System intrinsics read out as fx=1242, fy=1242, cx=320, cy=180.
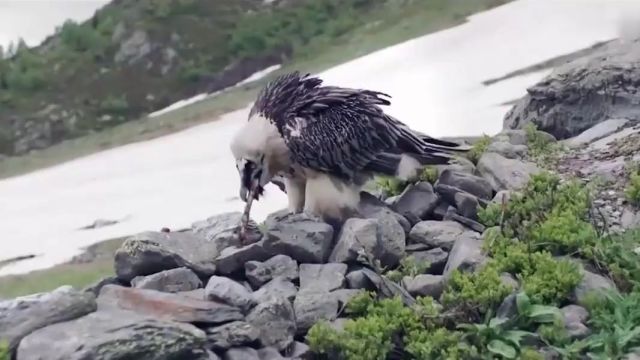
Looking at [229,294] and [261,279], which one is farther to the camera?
[261,279]

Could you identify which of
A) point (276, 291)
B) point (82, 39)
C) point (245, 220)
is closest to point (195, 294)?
point (276, 291)

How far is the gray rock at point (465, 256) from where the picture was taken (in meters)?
8.91

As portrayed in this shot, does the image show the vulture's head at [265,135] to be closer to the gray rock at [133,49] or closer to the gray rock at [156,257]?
the gray rock at [156,257]

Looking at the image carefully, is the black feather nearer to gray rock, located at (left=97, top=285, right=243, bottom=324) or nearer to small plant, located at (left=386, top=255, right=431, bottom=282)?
small plant, located at (left=386, top=255, right=431, bottom=282)

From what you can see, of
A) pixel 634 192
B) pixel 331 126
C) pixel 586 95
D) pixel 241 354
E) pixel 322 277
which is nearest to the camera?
pixel 241 354

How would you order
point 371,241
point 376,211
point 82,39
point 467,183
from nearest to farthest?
1. point 371,241
2. point 376,211
3. point 467,183
4. point 82,39

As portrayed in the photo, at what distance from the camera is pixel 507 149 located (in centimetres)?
1090

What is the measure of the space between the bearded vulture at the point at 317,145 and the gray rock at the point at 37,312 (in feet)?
6.25

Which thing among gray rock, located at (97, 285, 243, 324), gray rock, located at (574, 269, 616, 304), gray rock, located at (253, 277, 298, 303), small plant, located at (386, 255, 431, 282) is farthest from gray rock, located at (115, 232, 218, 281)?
gray rock, located at (574, 269, 616, 304)

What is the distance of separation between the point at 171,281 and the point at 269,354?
3.25ft

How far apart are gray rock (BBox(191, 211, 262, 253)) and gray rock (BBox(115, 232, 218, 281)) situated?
1.05 ft

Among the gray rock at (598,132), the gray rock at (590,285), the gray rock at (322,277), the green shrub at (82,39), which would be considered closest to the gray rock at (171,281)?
the gray rock at (322,277)

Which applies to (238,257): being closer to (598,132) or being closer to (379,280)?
(379,280)

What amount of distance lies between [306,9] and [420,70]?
15.5ft
